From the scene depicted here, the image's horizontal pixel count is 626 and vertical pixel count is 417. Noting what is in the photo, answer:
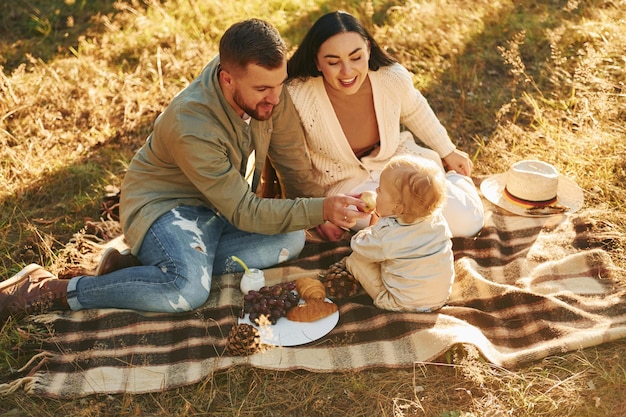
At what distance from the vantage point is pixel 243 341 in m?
3.33

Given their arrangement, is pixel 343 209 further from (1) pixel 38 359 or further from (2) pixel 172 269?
(1) pixel 38 359

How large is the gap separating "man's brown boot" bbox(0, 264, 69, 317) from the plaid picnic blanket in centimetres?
8

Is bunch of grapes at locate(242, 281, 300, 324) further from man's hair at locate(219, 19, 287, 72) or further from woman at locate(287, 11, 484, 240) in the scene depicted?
man's hair at locate(219, 19, 287, 72)

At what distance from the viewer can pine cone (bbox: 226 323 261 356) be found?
334cm

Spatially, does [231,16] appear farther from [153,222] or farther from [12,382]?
[12,382]

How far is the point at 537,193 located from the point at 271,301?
6.87 ft

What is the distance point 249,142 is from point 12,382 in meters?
1.87

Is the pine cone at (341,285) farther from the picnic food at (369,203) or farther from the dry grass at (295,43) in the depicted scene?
the dry grass at (295,43)

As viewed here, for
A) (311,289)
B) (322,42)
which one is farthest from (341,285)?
(322,42)

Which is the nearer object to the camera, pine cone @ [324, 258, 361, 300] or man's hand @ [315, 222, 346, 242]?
pine cone @ [324, 258, 361, 300]

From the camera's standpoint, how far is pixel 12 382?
127 inches

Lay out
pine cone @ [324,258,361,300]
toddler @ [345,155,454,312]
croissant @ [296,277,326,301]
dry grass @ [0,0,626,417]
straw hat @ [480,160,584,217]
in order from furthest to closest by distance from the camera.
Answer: straw hat @ [480,160,584,217], pine cone @ [324,258,361,300], croissant @ [296,277,326,301], toddler @ [345,155,454,312], dry grass @ [0,0,626,417]

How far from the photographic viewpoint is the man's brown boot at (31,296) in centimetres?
364

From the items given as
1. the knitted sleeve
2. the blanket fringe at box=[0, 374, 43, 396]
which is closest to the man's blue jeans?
the blanket fringe at box=[0, 374, 43, 396]
